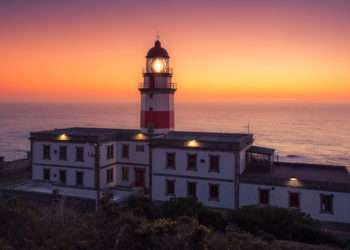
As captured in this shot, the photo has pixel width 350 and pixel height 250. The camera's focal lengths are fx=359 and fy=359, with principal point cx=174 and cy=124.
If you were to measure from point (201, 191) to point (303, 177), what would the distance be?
709 cm

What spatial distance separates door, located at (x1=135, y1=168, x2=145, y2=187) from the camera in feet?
100

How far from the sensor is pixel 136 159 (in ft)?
101

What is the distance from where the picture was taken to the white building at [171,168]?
23266 mm

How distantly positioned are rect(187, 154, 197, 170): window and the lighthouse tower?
6361mm

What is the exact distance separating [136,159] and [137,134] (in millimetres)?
2137

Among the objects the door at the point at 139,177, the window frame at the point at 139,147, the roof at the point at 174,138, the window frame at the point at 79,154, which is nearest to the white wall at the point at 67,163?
the window frame at the point at 79,154

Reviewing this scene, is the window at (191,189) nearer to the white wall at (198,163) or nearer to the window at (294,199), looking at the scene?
the white wall at (198,163)

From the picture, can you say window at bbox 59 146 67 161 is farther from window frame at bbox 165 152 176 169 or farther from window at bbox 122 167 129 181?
window frame at bbox 165 152 176 169

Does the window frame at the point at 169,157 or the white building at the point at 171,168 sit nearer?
the white building at the point at 171,168

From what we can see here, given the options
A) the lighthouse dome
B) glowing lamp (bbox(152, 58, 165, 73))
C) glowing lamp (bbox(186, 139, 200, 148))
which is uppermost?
the lighthouse dome

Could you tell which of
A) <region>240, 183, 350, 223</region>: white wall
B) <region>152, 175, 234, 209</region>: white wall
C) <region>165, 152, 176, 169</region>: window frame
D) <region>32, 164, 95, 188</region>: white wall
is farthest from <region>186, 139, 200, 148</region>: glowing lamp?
<region>32, 164, 95, 188</region>: white wall

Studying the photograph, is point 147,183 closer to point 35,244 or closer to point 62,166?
point 62,166

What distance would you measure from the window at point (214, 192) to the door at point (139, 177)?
23.5ft

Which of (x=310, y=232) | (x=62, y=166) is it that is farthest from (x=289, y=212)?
(x=62, y=166)
